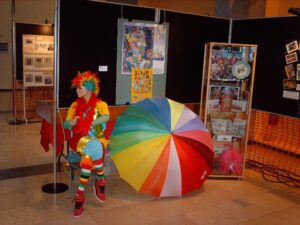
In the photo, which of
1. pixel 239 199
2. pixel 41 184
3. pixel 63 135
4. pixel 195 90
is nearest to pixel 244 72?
pixel 195 90

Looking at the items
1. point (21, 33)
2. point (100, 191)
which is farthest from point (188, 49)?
point (21, 33)

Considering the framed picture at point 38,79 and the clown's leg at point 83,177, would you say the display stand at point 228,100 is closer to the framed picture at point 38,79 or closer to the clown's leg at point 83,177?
the clown's leg at point 83,177

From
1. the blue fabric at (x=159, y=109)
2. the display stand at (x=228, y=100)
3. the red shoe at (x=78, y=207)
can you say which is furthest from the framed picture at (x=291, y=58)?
the red shoe at (x=78, y=207)

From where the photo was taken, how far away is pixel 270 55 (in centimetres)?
442

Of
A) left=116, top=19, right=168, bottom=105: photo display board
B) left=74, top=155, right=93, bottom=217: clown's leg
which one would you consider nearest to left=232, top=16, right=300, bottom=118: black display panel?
left=116, top=19, right=168, bottom=105: photo display board

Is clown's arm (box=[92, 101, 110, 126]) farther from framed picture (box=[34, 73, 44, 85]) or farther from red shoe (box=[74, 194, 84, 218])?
framed picture (box=[34, 73, 44, 85])

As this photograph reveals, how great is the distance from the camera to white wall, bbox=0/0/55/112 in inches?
442

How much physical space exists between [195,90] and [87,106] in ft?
5.95

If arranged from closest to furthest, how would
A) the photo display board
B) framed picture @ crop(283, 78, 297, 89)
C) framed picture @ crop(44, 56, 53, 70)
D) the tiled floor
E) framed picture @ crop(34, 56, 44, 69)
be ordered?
the tiled floor < the photo display board < framed picture @ crop(283, 78, 297, 89) < framed picture @ crop(34, 56, 44, 69) < framed picture @ crop(44, 56, 53, 70)

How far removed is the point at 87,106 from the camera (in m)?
3.39

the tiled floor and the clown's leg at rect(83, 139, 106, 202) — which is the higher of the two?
the clown's leg at rect(83, 139, 106, 202)

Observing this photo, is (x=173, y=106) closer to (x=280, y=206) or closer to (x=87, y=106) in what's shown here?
(x=87, y=106)

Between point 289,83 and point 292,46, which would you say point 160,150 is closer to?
point 289,83

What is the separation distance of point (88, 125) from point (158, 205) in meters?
1.06
